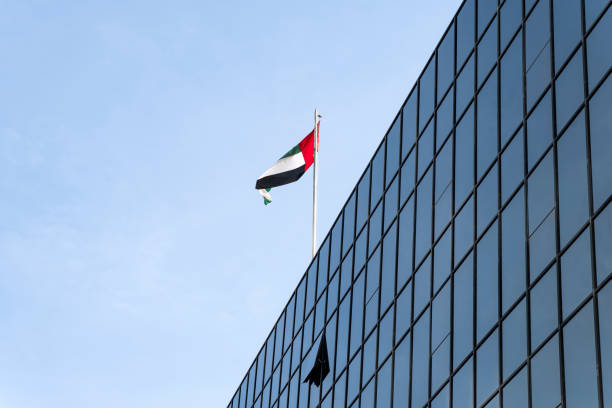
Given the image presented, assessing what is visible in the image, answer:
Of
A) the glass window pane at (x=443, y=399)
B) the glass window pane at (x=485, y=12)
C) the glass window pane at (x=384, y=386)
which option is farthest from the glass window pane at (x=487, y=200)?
the glass window pane at (x=384, y=386)

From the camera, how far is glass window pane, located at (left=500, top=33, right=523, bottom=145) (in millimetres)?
26797

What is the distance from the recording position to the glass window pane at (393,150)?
36469 mm

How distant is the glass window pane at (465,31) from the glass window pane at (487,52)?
106 centimetres

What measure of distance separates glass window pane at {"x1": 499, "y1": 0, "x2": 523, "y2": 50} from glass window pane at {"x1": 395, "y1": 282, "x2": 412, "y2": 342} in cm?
781

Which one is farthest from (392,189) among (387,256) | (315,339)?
(315,339)

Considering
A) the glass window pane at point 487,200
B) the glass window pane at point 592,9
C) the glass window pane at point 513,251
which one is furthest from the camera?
the glass window pane at point 487,200

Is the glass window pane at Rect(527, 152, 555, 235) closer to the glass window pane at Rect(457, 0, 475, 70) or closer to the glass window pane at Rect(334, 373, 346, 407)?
the glass window pane at Rect(457, 0, 475, 70)

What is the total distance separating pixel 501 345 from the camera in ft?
79.7

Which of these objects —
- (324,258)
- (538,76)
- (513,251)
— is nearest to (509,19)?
(538,76)

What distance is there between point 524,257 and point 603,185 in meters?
3.24

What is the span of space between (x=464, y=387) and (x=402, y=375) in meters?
4.75

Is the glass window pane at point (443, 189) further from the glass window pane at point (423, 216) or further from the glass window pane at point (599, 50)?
the glass window pane at point (599, 50)

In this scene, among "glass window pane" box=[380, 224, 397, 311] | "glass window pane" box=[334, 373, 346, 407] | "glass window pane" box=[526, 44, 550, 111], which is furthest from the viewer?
"glass window pane" box=[334, 373, 346, 407]

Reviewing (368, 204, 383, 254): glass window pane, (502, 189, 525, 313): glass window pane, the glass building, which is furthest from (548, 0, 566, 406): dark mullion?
(368, 204, 383, 254): glass window pane
